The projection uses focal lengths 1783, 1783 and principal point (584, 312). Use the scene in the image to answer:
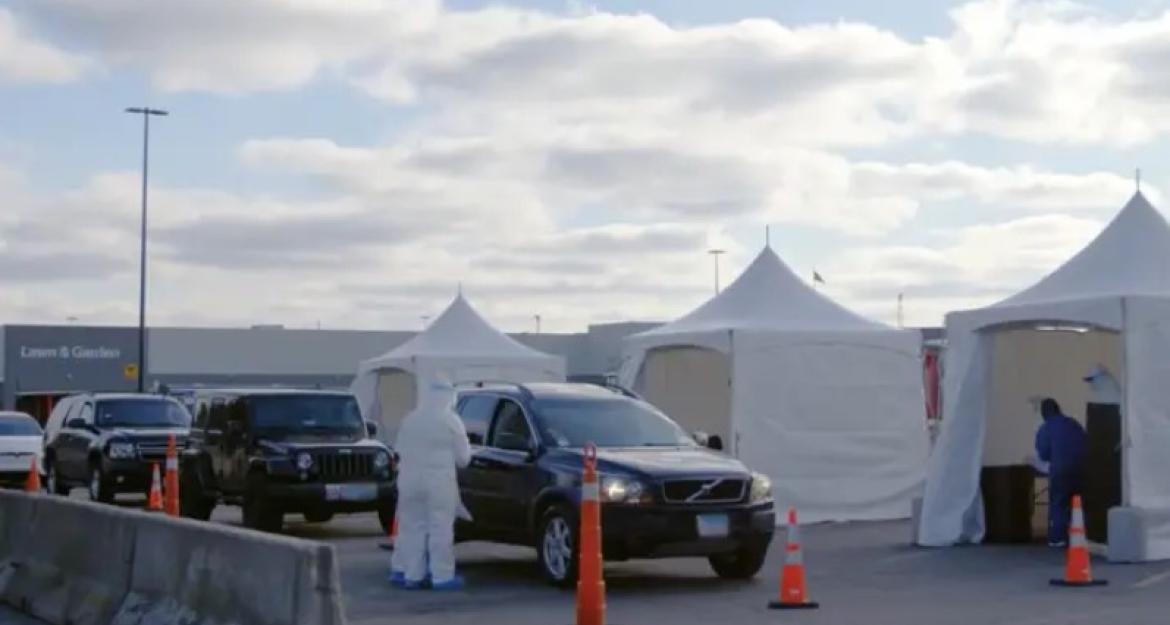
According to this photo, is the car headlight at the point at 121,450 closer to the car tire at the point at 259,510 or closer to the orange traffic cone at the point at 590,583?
the car tire at the point at 259,510

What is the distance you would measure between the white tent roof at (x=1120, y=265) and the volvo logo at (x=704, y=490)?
5291mm

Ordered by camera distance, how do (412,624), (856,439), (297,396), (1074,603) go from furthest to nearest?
(856,439) → (297,396) → (1074,603) → (412,624)

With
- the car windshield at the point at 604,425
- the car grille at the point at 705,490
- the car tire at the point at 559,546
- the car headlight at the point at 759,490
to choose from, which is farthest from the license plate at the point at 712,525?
the car windshield at the point at 604,425

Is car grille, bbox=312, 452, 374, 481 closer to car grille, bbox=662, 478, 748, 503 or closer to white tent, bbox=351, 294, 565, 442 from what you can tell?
car grille, bbox=662, 478, 748, 503

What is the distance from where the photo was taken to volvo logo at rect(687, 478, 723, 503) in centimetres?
1490

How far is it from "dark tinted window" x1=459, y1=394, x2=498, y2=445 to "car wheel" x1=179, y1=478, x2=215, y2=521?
6.84 metres

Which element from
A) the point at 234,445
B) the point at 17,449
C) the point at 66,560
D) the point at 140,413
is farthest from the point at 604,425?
the point at 17,449

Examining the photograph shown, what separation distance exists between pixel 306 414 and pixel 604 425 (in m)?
7.06

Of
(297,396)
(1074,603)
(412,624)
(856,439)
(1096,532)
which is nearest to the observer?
(412,624)

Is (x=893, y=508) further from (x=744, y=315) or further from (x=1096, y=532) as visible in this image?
(x=1096, y=532)

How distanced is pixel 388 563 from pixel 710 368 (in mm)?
11130

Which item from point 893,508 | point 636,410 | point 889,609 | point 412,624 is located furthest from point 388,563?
point 893,508

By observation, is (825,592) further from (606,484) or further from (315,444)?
(315,444)

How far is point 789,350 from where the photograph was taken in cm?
2370
